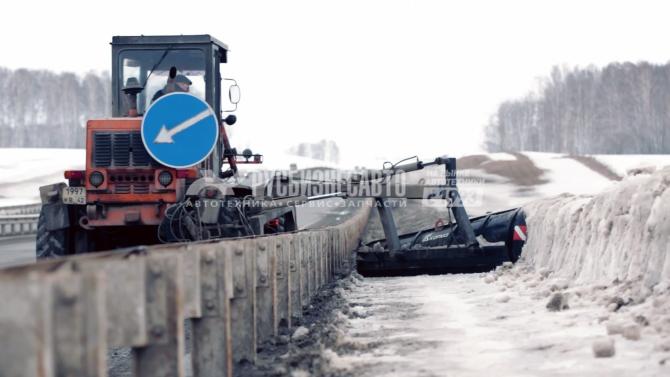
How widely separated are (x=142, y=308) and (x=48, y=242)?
7259mm

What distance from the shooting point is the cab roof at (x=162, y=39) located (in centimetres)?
1328

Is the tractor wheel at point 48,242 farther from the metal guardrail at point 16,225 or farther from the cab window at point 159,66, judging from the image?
the metal guardrail at point 16,225

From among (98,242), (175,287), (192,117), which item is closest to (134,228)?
(98,242)

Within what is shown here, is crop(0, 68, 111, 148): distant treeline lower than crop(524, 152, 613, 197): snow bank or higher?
higher

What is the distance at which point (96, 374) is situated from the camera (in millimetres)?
4410

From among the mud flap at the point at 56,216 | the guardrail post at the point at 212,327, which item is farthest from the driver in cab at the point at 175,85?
the guardrail post at the point at 212,327

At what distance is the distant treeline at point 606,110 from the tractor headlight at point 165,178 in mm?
110395

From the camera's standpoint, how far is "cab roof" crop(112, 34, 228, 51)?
1328cm

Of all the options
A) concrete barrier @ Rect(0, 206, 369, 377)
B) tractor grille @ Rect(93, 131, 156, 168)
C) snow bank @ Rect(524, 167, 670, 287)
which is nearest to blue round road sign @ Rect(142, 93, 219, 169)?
tractor grille @ Rect(93, 131, 156, 168)

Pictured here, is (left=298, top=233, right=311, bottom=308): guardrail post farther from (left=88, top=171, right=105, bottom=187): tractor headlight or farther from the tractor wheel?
the tractor wheel

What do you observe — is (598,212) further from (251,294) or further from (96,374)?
(96,374)

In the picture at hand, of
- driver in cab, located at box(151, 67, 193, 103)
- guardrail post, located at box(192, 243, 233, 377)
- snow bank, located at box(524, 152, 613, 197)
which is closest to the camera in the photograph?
guardrail post, located at box(192, 243, 233, 377)

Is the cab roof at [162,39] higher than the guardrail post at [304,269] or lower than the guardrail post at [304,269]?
higher

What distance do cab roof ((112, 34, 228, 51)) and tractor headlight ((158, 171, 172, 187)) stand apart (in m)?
2.18
